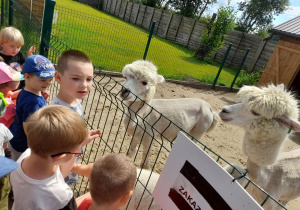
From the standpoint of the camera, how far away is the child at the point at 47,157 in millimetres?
1188

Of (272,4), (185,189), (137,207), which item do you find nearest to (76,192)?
(137,207)

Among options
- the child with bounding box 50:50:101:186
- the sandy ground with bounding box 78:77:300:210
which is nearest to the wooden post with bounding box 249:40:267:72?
the sandy ground with bounding box 78:77:300:210

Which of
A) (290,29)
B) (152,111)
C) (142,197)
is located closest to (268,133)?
(142,197)

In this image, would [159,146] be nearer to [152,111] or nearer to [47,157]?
[152,111]

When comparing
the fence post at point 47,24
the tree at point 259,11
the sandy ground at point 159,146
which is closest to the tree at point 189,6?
the tree at point 259,11

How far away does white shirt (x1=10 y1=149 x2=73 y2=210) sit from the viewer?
122cm

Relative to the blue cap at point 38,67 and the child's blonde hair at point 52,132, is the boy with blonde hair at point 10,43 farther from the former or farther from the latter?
the child's blonde hair at point 52,132

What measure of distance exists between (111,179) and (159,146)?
142 inches

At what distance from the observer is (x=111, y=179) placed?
1.24 m

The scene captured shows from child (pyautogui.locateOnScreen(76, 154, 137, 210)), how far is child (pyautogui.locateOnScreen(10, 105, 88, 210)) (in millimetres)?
188

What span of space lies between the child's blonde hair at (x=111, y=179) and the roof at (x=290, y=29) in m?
11.8

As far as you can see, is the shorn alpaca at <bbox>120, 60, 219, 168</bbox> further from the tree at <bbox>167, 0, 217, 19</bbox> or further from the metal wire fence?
the tree at <bbox>167, 0, 217, 19</bbox>

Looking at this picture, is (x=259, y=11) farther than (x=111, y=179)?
Yes

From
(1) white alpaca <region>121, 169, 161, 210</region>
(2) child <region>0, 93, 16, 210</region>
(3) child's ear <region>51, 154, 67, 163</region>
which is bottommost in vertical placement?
(1) white alpaca <region>121, 169, 161, 210</region>
